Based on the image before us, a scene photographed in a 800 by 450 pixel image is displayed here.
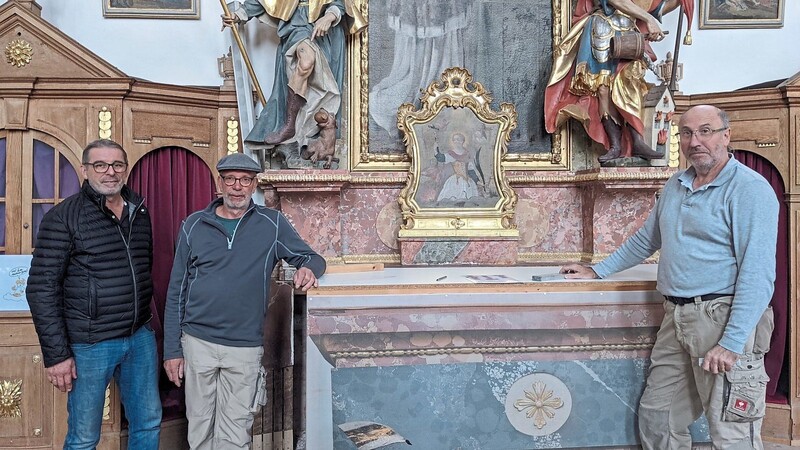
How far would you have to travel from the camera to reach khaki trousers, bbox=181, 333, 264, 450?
291cm

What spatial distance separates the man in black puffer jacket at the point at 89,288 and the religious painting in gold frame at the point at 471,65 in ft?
5.70

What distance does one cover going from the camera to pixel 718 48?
512 centimetres

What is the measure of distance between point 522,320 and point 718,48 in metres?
3.47

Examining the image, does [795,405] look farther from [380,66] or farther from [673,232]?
[380,66]

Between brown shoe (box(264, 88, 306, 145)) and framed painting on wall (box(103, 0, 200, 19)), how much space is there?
1447mm

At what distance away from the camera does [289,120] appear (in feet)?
13.4

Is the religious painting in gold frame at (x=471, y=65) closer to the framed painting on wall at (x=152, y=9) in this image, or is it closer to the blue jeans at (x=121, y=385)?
the framed painting on wall at (x=152, y=9)

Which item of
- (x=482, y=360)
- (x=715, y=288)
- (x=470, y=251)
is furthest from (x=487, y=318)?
(x=470, y=251)

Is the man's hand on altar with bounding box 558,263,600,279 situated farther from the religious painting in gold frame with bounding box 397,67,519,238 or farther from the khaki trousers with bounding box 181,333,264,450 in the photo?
the khaki trousers with bounding box 181,333,264,450

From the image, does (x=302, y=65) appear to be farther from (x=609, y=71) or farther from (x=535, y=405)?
(x=535, y=405)

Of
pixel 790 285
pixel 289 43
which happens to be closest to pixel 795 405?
pixel 790 285

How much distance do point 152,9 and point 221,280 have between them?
2983mm

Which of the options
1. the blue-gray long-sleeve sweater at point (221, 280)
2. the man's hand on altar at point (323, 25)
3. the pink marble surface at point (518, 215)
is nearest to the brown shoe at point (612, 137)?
the pink marble surface at point (518, 215)

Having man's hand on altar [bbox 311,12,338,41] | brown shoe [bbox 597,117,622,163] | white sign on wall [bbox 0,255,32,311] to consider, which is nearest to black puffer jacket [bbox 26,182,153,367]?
white sign on wall [bbox 0,255,32,311]
